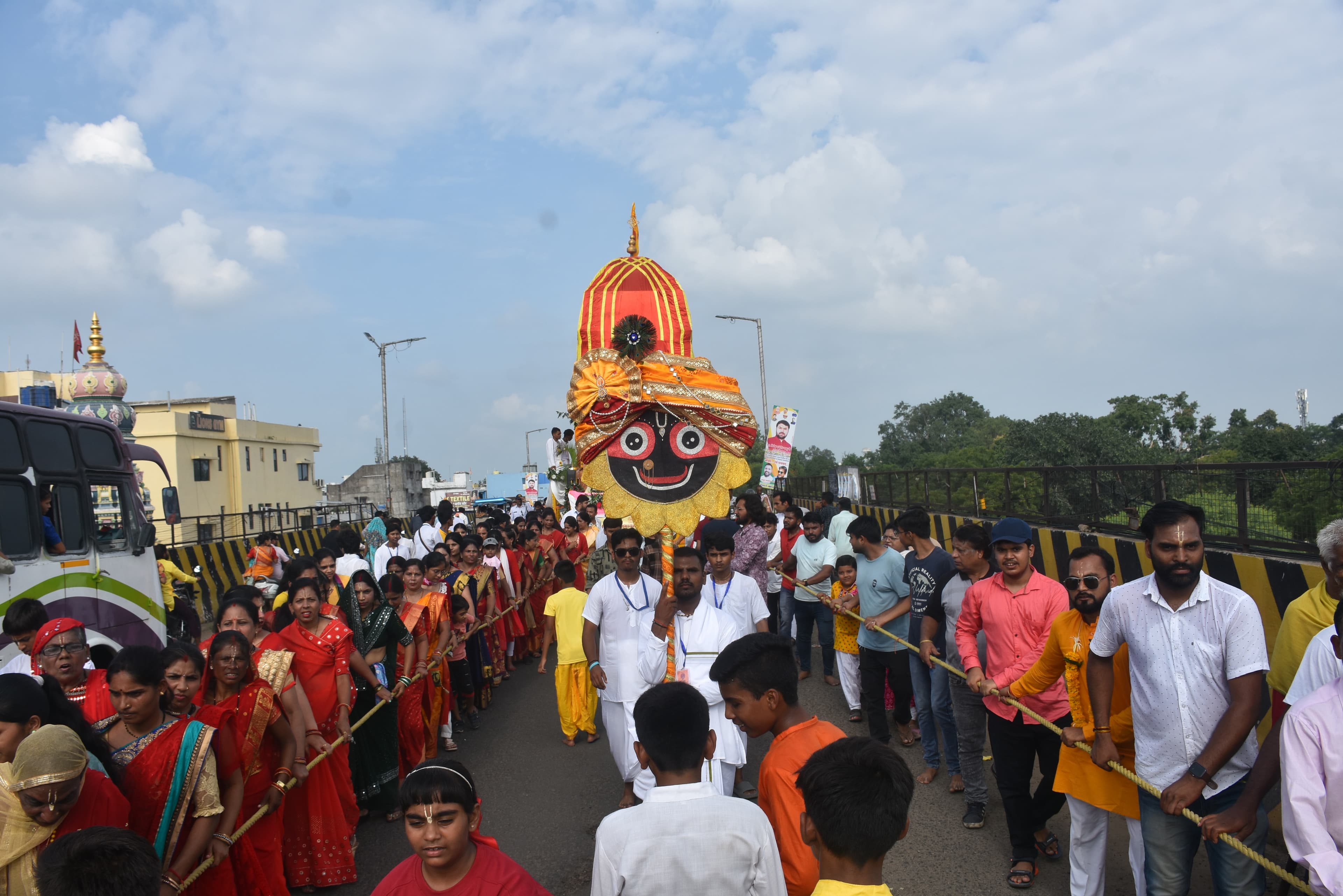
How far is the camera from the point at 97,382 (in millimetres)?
13617

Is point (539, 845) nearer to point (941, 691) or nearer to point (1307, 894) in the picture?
point (941, 691)

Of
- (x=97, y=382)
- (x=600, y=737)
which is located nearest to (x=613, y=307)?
(x=600, y=737)

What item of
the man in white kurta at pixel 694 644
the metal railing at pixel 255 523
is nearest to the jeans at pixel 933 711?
the man in white kurta at pixel 694 644

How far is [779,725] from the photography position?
323 cm

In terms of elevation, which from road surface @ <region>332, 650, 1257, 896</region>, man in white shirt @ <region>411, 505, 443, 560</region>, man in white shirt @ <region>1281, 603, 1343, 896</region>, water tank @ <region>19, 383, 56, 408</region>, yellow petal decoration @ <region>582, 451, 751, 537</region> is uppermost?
water tank @ <region>19, 383, 56, 408</region>

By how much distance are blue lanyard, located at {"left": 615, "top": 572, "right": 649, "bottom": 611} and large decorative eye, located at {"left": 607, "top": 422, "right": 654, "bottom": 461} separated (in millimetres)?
1070

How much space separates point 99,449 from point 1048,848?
8542mm

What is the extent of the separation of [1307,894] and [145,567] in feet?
30.7

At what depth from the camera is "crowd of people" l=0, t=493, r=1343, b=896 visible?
8.51 feet

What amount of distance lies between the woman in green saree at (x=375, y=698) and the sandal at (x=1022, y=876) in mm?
3981

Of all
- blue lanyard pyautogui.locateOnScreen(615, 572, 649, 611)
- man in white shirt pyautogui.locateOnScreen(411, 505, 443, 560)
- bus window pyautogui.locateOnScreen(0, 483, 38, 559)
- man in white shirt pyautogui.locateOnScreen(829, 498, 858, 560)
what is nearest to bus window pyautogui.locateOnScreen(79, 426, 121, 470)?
bus window pyautogui.locateOnScreen(0, 483, 38, 559)

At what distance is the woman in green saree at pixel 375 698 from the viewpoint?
6.44 metres

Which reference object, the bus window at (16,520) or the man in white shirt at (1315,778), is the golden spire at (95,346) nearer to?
the bus window at (16,520)

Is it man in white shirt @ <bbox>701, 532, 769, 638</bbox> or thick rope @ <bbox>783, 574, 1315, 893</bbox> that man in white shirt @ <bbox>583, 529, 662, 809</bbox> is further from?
thick rope @ <bbox>783, 574, 1315, 893</bbox>
